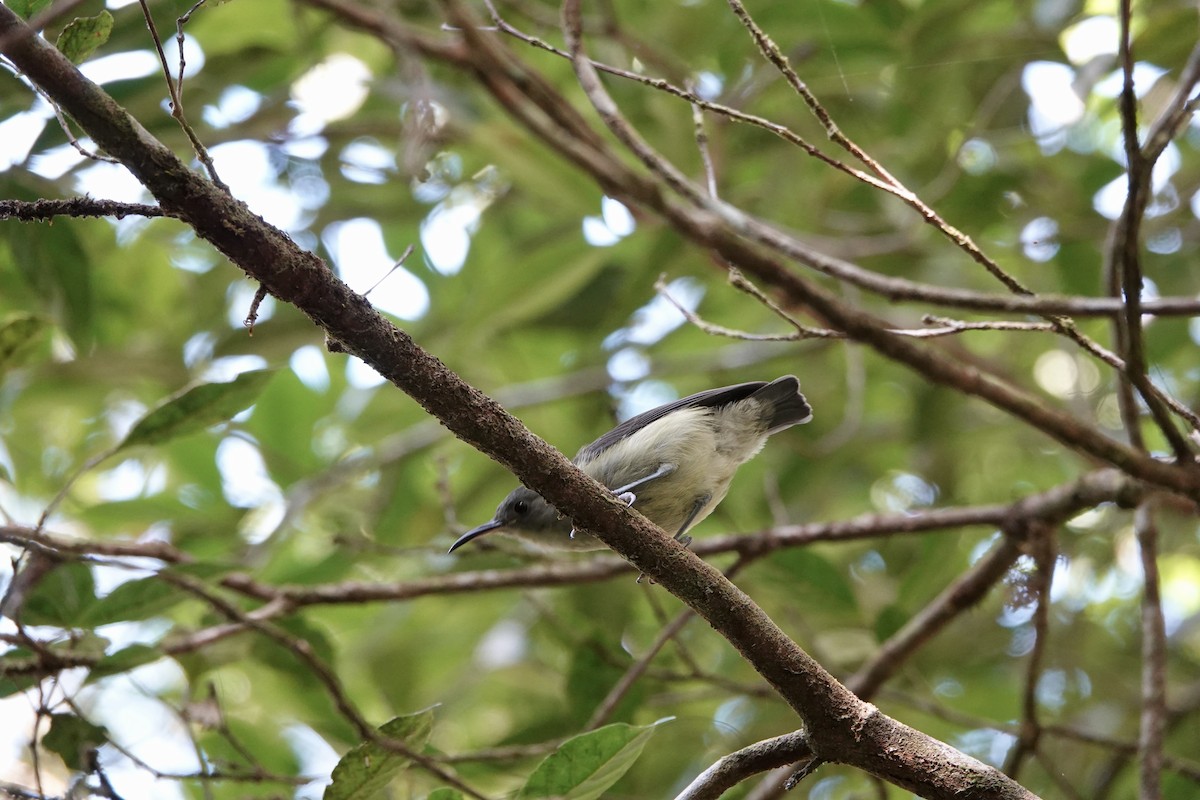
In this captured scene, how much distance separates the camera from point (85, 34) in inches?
80.4

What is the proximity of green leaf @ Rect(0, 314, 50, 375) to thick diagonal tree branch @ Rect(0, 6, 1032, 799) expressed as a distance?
1686 millimetres

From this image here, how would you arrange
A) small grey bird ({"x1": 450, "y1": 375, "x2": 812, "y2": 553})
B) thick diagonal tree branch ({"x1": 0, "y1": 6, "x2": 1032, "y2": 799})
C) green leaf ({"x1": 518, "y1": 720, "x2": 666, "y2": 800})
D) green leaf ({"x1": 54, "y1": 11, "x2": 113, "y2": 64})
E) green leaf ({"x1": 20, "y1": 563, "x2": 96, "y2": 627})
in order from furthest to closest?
small grey bird ({"x1": 450, "y1": 375, "x2": 812, "y2": 553}) → green leaf ({"x1": 20, "y1": 563, "x2": 96, "y2": 627}) → green leaf ({"x1": 518, "y1": 720, "x2": 666, "y2": 800}) → green leaf ({"x1": 54, "y1": 11, "x2": 113, "y2": 64}) → thick diagonal tree branch ({"x1": 0, "y1": 6, "x2": 1032, "y2": 799})

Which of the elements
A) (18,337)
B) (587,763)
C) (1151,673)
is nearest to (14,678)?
(18,337)

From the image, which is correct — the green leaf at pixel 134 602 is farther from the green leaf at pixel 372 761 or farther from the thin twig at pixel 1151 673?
the thin twig at pixel 1151 673

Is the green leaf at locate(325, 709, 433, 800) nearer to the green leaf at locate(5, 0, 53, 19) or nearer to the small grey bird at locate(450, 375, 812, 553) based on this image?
the small grey bird at locate(450, 375, 812, 553)

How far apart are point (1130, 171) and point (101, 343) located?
14.1 feet

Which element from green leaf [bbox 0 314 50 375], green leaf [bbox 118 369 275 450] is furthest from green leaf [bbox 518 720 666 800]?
green leaf [bbox 0 314 50 375]

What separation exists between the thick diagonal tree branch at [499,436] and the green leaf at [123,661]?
1.50 meters

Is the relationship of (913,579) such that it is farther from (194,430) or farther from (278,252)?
(278,252)

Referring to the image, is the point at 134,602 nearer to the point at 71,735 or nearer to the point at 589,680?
the point at 71,735

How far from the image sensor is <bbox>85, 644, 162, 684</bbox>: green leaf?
290 centimetres

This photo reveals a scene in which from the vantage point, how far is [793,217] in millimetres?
5047

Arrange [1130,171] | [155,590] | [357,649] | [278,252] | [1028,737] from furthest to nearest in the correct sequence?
[357,649]
[1028,737]
[155,590]
[1130,171]
[278,252]

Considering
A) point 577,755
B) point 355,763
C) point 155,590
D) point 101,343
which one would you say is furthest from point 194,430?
point 101,343
